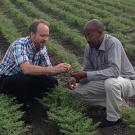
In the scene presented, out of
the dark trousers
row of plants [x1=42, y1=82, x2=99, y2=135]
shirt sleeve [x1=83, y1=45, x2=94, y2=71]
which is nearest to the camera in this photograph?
row of plants [x1=42, y1=82, x2=99, y2=135]

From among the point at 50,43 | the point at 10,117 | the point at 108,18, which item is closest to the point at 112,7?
the point at 108,18

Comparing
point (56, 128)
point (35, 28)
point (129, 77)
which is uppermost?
point (35, 28)

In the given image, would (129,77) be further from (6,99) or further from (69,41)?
(69,41)

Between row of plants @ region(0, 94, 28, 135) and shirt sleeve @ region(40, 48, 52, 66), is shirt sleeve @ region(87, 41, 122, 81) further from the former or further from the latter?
row of plants @ region(0, 94, 28, 135)

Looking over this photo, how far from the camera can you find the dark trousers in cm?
643

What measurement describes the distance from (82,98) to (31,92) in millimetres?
778

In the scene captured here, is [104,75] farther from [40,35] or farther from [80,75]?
[40,35]

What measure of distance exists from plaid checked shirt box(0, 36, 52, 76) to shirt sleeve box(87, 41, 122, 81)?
0.90m

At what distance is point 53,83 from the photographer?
22.4 ft

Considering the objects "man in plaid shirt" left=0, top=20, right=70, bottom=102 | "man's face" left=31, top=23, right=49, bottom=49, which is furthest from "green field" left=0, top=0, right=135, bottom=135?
"man's face" left=31, top=23, right=49, bottom=49

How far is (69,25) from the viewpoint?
1309 cm

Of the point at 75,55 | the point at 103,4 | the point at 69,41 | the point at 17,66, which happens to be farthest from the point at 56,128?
the point at 103,4

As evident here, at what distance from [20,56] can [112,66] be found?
1.33 meters

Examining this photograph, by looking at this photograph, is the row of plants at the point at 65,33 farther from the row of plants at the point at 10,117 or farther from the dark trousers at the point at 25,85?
the row of plants at the point at 10,117
